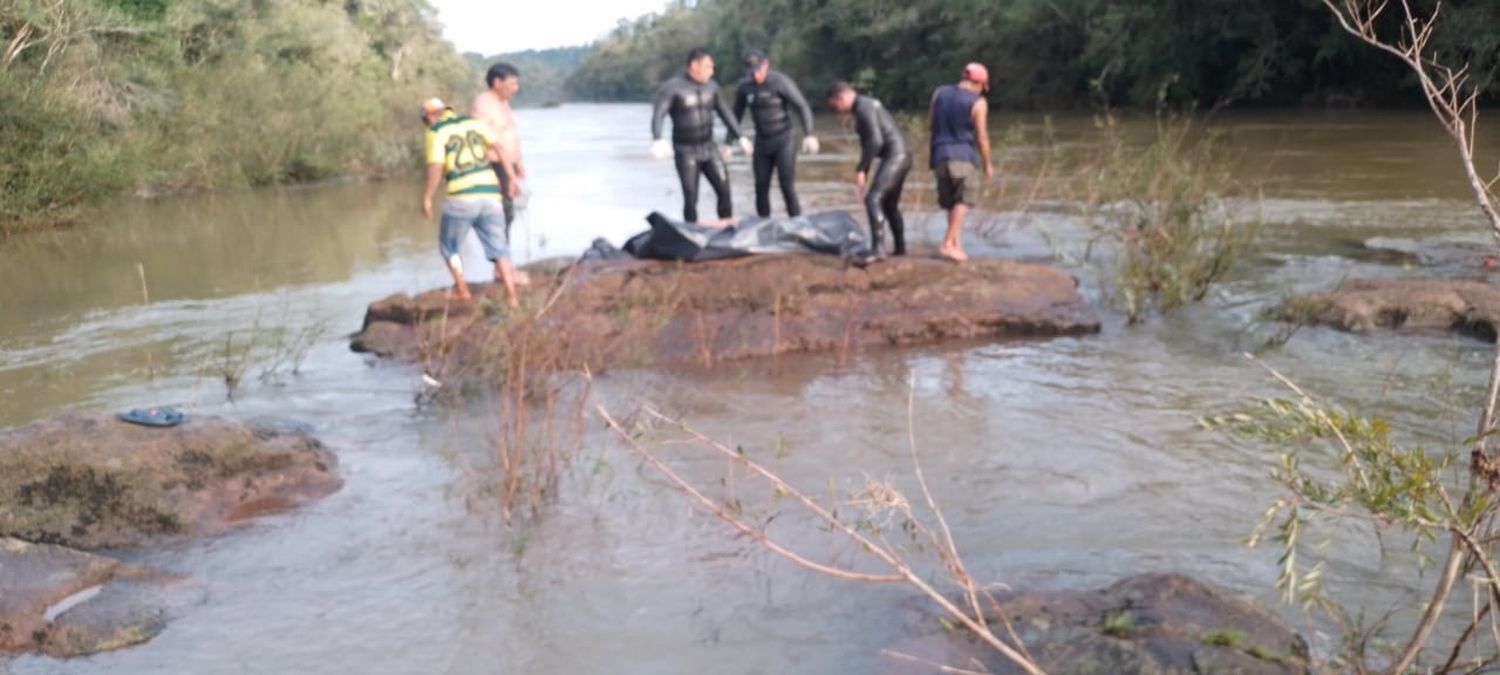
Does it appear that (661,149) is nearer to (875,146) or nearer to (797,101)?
(797,101)

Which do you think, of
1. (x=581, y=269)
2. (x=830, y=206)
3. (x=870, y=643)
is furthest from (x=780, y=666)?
(x=830, y=206)

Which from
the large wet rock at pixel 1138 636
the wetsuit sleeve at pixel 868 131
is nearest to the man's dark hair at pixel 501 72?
the wetsuit sleeve at pixel 868 131

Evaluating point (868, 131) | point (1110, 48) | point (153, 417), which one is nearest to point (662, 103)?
point (868, 131)

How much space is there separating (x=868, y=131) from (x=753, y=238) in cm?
110

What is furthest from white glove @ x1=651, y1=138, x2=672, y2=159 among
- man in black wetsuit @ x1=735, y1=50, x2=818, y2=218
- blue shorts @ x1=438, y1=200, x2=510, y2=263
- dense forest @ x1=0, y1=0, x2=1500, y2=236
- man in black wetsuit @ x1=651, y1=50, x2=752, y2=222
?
dense forest @ x1=0, y1=0, x2=1500, y2=236

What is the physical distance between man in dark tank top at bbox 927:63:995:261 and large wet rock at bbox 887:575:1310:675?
5518mm

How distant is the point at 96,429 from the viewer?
220 inches

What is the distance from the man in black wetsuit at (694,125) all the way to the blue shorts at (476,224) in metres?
1.59

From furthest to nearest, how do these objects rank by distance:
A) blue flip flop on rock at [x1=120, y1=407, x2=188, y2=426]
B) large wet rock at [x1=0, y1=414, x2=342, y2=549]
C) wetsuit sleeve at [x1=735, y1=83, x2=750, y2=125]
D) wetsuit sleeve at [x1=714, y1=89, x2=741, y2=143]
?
wetsuit sleeve at [x1=714, y1=89, x2=741, y2=143]
wetsuit sleeve at [x1=735, y1=83, x2=750, y2=125]
blue flip flop on rock at [x1=120, y1=407, x2=188, y2=426]
large wet rock at [x1=0, y1=414, x2=342, y2=549]

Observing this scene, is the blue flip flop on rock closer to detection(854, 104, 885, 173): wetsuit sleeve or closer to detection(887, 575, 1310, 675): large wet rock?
detection(887, 575, 1310, 675): large wet rock

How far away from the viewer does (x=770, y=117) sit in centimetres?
981

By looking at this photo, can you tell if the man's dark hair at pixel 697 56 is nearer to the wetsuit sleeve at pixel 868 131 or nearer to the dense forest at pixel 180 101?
the wetsuit sleeve at pixel 868 131

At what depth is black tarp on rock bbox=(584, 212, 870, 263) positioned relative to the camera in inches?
354

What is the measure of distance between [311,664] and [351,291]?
7874 mm
